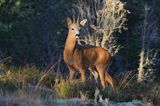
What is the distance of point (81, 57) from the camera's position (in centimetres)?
1620

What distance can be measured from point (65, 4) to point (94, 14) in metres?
2.32

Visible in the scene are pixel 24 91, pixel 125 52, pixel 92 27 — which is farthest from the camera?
pixel 125 52

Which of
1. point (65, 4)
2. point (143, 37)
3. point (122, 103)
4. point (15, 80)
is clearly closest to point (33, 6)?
point (65, 4)

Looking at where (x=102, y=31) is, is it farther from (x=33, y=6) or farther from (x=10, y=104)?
(x=10, y=104)

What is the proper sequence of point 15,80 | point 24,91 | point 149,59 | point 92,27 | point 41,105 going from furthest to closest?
point 149,59 → point 92,27 → point 15,80 → point 24,91 → point 41,105

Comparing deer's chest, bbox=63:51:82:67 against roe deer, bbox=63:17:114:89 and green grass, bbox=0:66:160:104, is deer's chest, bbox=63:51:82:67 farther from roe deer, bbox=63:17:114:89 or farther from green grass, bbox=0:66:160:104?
green grass, bbox=0:66:160:104

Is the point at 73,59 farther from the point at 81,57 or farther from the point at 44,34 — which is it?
the point at 44,34

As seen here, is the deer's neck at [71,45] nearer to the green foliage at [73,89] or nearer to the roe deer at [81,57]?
the roe deer at [81,57]

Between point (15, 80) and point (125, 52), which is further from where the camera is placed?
point (125, 52)

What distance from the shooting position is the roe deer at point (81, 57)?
634 inches

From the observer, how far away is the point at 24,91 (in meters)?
12.6

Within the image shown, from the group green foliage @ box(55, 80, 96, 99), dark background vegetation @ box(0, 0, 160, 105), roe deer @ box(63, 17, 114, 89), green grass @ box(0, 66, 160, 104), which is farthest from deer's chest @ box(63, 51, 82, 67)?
dark background vegetation @ box(0, 0, 160, 105)

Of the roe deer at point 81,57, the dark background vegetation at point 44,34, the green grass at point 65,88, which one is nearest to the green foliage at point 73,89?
the green grass at point 65,88

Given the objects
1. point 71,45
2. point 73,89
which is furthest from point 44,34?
point 73,89
